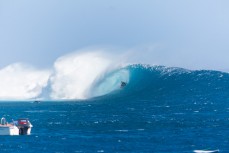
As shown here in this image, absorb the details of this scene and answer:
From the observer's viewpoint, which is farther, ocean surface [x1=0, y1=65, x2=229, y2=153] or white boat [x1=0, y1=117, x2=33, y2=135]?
white boat [x1=0, y1=117, x2=33, y2=135]

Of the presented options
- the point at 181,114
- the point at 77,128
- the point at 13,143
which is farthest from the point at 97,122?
the point at 13,143

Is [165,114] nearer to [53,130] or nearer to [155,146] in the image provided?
[53,130]

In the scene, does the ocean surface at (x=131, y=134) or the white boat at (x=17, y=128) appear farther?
the white boat at (x=17, y=128)

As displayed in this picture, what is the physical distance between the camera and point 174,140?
100m

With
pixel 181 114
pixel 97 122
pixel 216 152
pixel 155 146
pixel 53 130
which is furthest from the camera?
pixel 181 114

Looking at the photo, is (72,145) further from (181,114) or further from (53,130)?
(181,114)

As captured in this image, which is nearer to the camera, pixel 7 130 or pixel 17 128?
pixel 7 130

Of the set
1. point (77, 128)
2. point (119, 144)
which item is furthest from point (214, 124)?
point (119, 144)

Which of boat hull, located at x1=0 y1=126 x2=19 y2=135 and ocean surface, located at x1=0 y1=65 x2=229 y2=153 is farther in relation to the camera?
boat hull, located at x1=0 y1=126 x2=19 y2=135

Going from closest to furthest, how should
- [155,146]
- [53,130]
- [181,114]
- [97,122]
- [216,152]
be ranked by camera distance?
[216,152] < [155,146] < [53,130] < [97,122] < [181,114]

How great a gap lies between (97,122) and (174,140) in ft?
124

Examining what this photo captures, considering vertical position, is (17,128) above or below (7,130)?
above

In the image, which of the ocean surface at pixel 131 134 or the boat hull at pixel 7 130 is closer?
the ocean surface at pixel 131 134

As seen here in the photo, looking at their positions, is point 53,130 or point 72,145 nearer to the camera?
point 72,145
